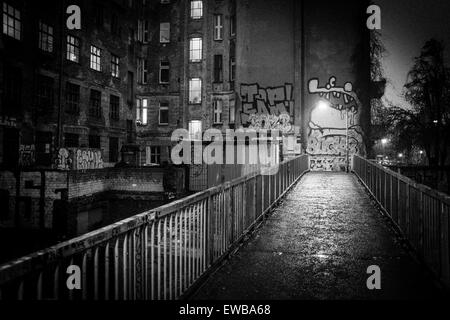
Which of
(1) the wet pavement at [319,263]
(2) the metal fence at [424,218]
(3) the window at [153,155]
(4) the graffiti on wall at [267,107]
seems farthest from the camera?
(3) the window at [153,155]

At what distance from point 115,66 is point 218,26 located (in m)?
10.1

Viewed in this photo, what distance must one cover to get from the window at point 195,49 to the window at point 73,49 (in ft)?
35.9

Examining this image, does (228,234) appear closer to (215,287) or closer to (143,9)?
(215,287)

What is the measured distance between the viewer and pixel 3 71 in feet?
62.4

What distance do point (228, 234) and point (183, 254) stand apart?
153cm

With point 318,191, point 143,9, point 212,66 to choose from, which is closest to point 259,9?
point 212,66

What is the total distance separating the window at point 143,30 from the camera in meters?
34.3

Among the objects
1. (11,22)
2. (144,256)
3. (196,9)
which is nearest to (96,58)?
(11,22)

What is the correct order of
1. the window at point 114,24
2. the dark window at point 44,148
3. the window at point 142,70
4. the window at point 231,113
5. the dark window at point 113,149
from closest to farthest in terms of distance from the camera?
the dark window at point 44,148, the dark window at point 113,149, the window at point 114,24, the window at point 231,113, the window at point 142,70

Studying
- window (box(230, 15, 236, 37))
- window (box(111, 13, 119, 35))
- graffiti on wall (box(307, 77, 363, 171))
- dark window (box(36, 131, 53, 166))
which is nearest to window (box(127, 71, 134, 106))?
window (box(111, 13, 119, 35))

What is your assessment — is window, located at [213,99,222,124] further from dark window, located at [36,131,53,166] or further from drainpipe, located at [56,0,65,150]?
dark window, located at [36,131,53,166]

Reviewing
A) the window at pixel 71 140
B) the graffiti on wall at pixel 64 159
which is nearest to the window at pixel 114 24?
the window at pixel 71 140

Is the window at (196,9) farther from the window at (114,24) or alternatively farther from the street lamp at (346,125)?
the street lamp at (346,125)

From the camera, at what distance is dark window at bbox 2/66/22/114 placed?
19.2 metres
